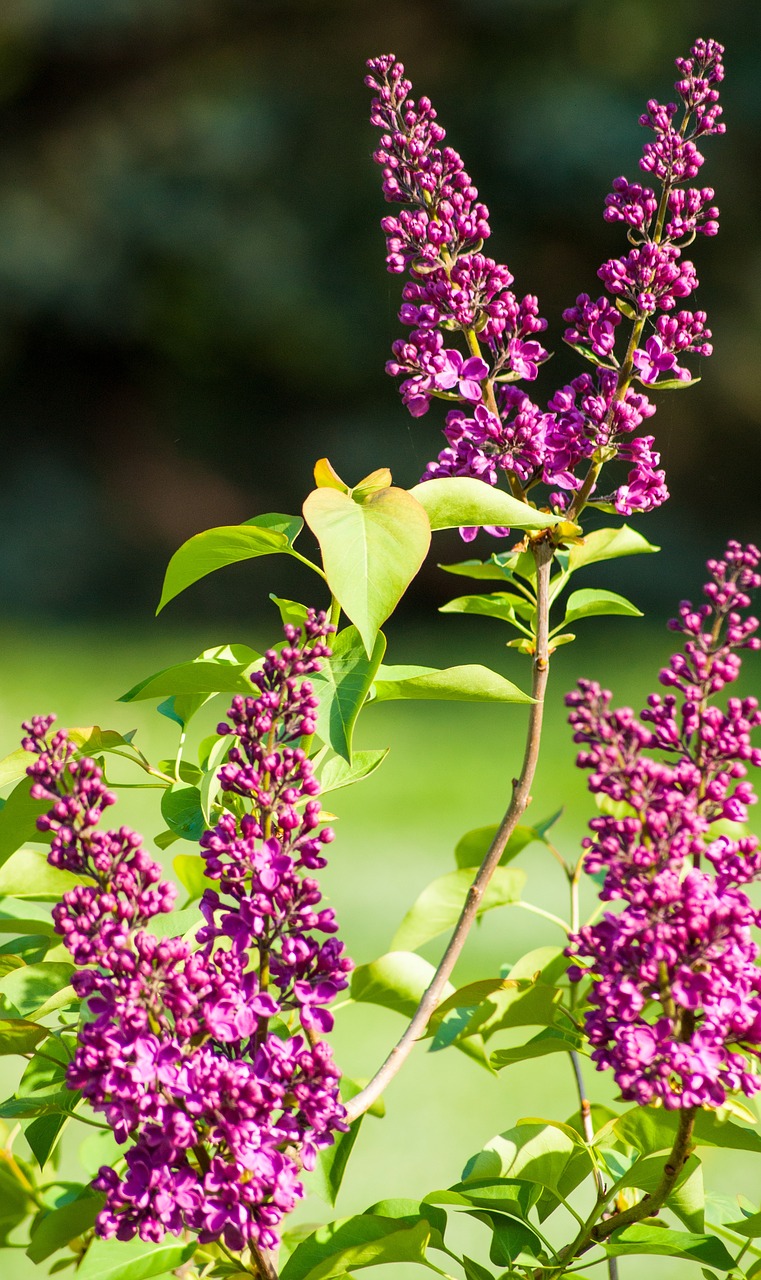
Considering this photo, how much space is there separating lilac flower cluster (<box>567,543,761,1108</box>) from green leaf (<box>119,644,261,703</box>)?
0.13m

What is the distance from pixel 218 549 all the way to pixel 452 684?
0.30 feet

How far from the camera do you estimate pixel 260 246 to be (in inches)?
184

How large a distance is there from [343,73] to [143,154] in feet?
2.67

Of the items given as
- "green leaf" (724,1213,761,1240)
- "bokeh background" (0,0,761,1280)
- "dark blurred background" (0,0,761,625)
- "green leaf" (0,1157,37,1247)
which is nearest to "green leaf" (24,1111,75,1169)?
"green leaf" (0,1157,37,1247)

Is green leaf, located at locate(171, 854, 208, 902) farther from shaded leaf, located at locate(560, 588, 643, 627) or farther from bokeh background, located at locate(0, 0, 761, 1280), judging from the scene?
bokeh background, located at locate(0, 0, 761, 1280)

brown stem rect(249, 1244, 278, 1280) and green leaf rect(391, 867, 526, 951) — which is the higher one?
green leaf rect(391, 867, 526, 951)

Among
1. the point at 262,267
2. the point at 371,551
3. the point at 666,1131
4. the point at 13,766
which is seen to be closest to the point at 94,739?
the point at 13,766

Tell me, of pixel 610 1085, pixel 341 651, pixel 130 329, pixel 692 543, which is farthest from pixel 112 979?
pixel 130 329

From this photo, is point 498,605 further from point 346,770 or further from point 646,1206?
point 646,1206

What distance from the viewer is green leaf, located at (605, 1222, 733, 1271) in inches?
16.4

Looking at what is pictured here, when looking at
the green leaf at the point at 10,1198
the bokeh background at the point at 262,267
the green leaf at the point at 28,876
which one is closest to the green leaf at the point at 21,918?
the green leaf at the point at 28,876

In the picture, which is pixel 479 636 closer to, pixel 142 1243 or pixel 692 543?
pixel 692 543

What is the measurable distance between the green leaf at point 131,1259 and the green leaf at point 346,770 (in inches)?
6.2

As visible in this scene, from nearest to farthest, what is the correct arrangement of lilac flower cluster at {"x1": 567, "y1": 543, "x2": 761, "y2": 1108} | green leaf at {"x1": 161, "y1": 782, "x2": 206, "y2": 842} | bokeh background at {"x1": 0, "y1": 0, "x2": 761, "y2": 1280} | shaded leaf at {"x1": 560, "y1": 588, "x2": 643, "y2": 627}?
lilac flower cluster at {"x1": 567, "y1": 543, "x2": 761, "y2": 1108} → green leaf at {"x1": 161, "y1": 782, "x2": 206, "y2": 842} → shaded leaf at {"x1": 560, "y1": 588, "x2": 643, "y2": 627} → bokeh background at {"x1": 0, "y1": 0, "x2": 761, "y2": 1280}
